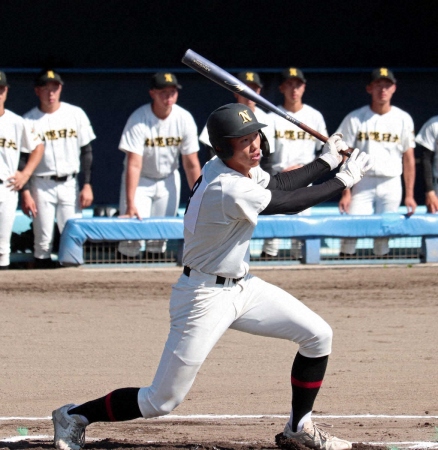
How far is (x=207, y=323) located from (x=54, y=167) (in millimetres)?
4957

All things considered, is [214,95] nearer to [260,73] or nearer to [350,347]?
[260,73]

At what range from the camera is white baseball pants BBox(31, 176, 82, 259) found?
27.7 feet

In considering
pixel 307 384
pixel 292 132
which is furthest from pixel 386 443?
pixel 292 132

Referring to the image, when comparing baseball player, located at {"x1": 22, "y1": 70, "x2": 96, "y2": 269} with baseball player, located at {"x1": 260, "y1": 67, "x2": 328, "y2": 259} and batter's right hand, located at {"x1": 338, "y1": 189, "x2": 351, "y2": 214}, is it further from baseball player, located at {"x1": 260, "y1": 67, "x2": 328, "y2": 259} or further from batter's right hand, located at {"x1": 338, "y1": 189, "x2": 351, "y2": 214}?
batter's right hand, located at {"x1": 338, "y1": 189, "x2": 351, "y2": 214}

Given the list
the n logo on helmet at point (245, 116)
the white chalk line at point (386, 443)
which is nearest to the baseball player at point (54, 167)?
the white chalk line at point (386, 443)

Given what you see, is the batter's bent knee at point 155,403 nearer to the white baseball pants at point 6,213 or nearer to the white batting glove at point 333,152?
the white batting glove at point 333,152

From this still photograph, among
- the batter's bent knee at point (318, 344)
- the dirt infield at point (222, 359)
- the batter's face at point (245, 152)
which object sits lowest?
the dirt infield at point (222, 359)

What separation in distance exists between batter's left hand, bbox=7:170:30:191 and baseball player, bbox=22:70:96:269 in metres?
0.13

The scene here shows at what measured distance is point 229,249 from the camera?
3836 millimetres

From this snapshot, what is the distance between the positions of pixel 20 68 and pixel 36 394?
590 cm

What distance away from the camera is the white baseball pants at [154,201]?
8.67 metres

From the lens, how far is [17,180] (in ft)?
27.1

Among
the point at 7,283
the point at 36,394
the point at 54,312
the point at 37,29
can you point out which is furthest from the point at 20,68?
the point at 36,394

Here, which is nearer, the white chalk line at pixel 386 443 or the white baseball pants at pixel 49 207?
the white chalk line at pixel 386 443
